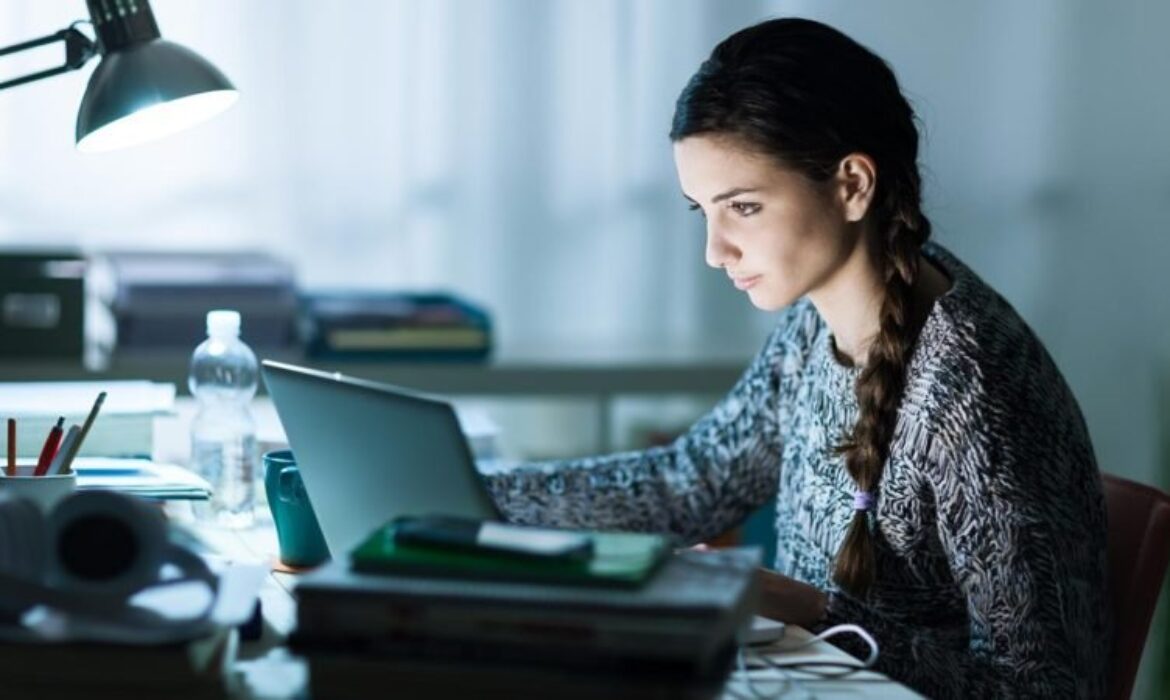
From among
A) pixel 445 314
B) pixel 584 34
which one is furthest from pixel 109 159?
pixel 584 34

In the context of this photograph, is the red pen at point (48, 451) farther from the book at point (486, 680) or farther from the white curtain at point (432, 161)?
the white curtain at point (432, 161)

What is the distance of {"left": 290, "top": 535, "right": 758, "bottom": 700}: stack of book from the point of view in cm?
113

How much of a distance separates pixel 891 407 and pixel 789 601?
26 cm

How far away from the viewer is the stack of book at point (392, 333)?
112 inches

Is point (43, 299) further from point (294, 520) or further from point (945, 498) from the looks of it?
point (945, 498)

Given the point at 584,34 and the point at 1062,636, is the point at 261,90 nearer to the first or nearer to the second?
the point at 584,34

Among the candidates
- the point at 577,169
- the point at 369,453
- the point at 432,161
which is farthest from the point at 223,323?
the point at 577,169

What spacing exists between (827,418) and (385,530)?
740 millimetres

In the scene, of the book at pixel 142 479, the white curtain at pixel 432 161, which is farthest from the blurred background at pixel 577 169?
the book at pixel 142 479

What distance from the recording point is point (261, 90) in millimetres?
3021

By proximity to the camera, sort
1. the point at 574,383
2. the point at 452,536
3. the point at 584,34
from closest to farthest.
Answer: the point at 452,536 < the point at 574,383 < the point at 584,34

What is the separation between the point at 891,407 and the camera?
68.7 inches

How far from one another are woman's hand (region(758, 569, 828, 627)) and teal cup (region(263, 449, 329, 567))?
1.33 feet

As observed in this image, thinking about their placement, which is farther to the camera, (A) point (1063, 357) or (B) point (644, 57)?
(A) point (1063, 357)
